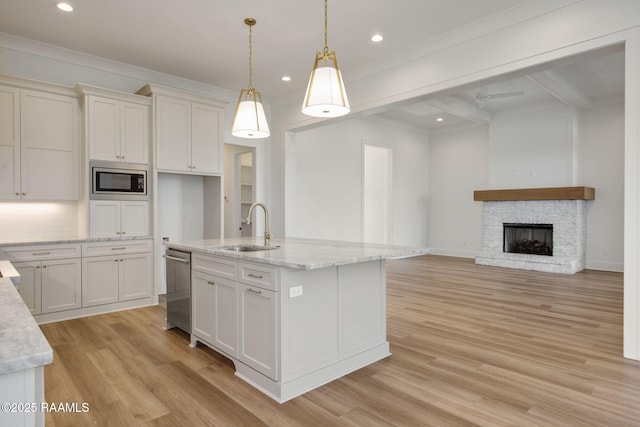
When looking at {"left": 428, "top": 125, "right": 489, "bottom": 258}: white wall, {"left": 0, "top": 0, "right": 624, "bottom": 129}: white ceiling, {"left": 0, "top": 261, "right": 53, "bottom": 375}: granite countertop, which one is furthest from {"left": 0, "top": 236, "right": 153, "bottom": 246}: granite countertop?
{"left": 428, "top": 125, "right": 489, "bottom": 258}: white wall

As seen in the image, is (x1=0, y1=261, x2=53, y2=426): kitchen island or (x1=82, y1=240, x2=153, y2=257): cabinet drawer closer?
(x1=0, y1=261, x2=53, y2=426): kitchen island

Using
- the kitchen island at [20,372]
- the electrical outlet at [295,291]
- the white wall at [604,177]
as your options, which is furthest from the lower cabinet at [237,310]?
the white wall at [604,177]

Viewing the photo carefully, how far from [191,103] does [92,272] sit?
2.34m

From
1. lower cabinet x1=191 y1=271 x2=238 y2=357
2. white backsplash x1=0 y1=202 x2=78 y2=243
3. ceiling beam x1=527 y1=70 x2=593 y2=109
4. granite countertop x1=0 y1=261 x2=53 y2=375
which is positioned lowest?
lower cabinet x1=191 y1=271 x2=238 y2=357

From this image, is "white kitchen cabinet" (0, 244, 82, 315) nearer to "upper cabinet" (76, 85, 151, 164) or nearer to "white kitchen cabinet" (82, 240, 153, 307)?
Answer: "white kitchen cabinet" (82, 240, 153, 307)

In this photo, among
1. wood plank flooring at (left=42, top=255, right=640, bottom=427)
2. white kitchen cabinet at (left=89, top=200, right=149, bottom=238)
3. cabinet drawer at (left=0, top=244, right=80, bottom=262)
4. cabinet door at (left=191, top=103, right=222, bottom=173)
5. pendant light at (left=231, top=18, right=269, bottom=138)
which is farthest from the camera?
cabinet door at (left=191, top=103, right=222, bottom=173)

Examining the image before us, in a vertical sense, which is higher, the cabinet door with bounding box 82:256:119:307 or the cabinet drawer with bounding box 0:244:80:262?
the cabinet drawer with bounding box 0:244:80:262

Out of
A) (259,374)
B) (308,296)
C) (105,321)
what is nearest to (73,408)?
(259,374)

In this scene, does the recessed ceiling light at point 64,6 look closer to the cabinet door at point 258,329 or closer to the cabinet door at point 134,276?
the cabinet door at point 134,276

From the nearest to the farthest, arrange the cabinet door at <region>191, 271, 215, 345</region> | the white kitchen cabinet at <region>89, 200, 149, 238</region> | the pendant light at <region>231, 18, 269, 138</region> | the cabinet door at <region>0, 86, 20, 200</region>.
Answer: the cabinet door at <region>191, 271, 215, 345</region> → the pendant light at <region>231, 18, 269, 138</region> → the cabinet door at <region>0, 86, 20, 200</region> → the white kitchen cabinet at <region>89, 200, 149, 238</region>

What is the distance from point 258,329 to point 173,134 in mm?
3175

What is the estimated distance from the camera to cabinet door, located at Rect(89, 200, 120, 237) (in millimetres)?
4219

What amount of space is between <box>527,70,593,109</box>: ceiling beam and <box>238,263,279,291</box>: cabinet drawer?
4.58 m

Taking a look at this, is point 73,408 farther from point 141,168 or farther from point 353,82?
point 353,82
